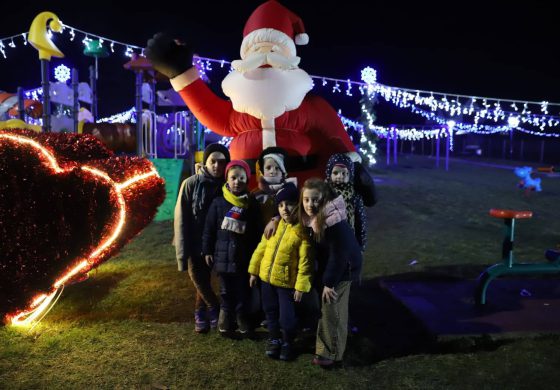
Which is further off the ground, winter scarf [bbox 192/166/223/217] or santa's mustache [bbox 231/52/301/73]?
santa's mustache [bbox 231/52/301/73]

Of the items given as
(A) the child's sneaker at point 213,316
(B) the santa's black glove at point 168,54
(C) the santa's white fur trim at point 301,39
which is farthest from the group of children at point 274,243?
(C) the santa's white fur trim at point 301,39

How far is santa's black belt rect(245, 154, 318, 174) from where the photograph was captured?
4.04 m

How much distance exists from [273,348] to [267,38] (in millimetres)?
2563

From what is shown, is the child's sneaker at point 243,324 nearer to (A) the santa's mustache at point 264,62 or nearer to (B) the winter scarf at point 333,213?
(B) the winter scarf at point 333,213

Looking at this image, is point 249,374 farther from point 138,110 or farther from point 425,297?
point 138,110

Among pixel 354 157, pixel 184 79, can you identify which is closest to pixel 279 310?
pixel 354 157

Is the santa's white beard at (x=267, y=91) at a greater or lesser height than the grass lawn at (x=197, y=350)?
greater

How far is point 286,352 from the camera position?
338cm

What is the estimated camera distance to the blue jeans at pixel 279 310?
336 centimetres

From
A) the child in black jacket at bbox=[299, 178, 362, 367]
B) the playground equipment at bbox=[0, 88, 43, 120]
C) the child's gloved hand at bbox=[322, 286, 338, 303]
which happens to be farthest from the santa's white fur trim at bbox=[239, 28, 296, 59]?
the playground equipment at bbox=[0, 88, 43, 120]

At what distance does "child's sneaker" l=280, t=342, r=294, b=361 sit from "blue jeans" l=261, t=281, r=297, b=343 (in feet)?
0.12

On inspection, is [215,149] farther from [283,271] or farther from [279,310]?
[279,310]

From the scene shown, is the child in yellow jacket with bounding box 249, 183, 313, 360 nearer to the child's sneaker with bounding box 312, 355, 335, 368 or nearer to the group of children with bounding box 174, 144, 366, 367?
the group of children with bounding box 174, 144, 366, 367

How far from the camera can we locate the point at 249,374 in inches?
125
